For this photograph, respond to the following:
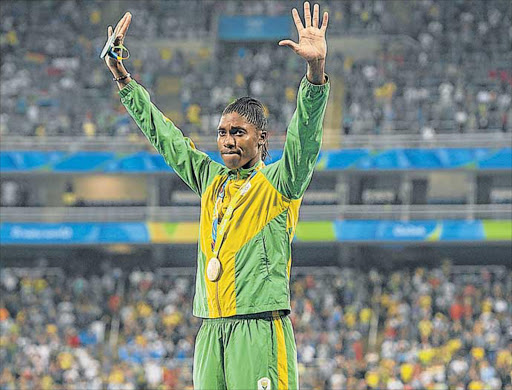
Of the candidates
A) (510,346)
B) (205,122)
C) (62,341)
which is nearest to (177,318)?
(62,341)

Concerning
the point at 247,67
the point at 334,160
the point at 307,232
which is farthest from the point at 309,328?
the point at 247,67

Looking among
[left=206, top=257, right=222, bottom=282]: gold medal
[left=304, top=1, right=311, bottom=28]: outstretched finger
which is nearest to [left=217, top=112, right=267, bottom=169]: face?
[left=206, top=257, right=222, bottom=282]: gold medal

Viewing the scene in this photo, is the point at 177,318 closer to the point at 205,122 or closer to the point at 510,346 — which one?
the point at 205,122

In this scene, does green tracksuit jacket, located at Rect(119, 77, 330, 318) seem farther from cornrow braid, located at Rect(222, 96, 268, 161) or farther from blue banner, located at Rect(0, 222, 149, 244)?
blue banner, located at Rect(0, 222, 149, 244)

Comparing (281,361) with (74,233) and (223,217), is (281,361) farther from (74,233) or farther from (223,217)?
(74,233)

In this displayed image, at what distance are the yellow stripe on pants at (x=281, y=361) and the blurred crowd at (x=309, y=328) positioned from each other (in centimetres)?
1597

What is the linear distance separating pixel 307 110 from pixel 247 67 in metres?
24.5

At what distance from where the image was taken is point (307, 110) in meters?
4.75

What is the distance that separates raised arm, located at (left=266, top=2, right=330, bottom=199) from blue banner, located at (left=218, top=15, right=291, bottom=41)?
25614mm

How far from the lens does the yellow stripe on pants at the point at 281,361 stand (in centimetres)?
504

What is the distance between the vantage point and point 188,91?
28.1 m

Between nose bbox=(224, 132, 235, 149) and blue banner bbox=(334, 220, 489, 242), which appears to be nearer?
nose bbox=(224, 132, 235, 149)

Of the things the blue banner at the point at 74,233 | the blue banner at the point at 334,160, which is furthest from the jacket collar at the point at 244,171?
the blue banner at the point at 74,233

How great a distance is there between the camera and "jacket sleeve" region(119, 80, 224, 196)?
5.36 m
